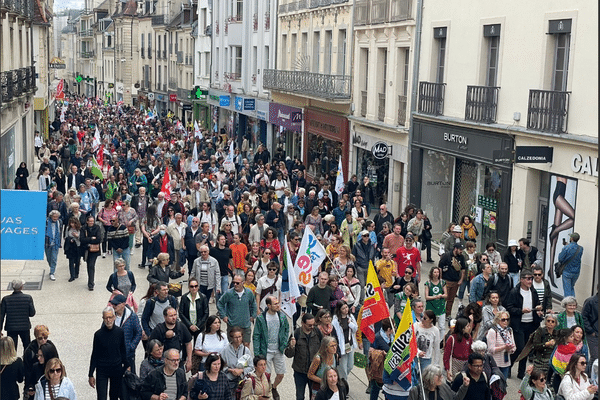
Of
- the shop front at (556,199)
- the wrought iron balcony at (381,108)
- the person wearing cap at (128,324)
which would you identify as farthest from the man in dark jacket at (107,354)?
the wrought iron balcony at (381,108)

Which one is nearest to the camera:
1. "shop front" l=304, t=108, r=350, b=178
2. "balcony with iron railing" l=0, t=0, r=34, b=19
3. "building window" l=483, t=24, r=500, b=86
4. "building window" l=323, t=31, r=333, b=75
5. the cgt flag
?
the cgt flag

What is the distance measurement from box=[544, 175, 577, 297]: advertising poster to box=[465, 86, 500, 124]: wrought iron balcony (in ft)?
8.91

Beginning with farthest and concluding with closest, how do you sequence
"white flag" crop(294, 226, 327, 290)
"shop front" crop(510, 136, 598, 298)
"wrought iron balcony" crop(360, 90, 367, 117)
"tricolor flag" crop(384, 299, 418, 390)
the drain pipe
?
"wrought iron balcony" crop(360, 90, 367, 117), the drain pipe, "shop front" crop(510, 136, 598, 298), "white flag" crop(294, 226, 327, 290), "tricolor flag" crop(384, 299, 418, 390)

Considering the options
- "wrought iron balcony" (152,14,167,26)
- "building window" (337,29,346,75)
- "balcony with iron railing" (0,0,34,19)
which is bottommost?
"building window" (337,29,346,75)

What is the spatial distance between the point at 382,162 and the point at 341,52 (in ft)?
17.8

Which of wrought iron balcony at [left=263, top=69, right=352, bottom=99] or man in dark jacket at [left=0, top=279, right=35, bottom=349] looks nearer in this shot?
man in dark jacket at [left=0, top=279, right=35, bottom=349]

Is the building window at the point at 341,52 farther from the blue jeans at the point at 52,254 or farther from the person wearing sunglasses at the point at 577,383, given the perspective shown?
the person wearing sunglasses at the point at 577,383

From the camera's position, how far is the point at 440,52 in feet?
77.4

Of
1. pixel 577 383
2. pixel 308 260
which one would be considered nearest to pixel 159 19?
pixel 308 260

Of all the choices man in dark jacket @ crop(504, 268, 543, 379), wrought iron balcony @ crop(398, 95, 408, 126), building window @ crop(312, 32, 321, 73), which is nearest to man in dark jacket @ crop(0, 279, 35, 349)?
man in dark jacket @ crop(504, 268, 543, 379)

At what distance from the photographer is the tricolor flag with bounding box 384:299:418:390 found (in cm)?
995

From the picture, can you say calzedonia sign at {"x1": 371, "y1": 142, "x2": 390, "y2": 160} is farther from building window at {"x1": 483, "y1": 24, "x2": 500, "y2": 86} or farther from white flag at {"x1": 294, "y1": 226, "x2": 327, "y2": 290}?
white flag at {"x1": 294, "y1": 226, "x2": 327, "y2": 290}

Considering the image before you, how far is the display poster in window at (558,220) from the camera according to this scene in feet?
57.0

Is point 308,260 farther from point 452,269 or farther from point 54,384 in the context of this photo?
point 54,384
